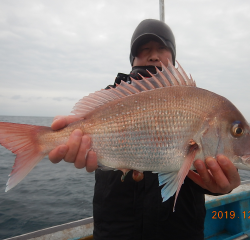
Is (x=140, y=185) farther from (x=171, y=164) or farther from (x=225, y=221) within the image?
(x=225, y=221)

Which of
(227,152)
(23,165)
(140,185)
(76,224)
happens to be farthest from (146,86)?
(76,224)

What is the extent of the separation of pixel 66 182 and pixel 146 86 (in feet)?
34.1

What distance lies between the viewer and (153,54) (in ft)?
11.0

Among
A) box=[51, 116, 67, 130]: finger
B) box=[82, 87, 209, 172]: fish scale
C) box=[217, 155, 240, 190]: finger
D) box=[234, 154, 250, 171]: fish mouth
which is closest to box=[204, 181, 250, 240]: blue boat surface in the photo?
box=[217, 155, 240, 190]: finger

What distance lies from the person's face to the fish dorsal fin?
4.10 ft

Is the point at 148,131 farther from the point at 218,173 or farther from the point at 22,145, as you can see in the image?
the point at 22,145

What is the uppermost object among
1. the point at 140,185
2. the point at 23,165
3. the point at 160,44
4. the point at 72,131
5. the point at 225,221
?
the point at 160,44

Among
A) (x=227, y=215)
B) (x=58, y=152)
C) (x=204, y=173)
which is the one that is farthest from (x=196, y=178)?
(x=227, y=215)

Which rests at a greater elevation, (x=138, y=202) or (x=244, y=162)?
(x=244, y=162)

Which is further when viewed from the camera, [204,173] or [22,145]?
[22,145]

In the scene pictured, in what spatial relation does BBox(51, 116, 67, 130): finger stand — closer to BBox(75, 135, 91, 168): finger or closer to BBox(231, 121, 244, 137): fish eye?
BBox(75, 135, 91, 168): finger

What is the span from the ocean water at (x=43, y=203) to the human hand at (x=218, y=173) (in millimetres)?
6279

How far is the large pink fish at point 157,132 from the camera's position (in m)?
1.85

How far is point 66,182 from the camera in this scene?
36.1 ft
